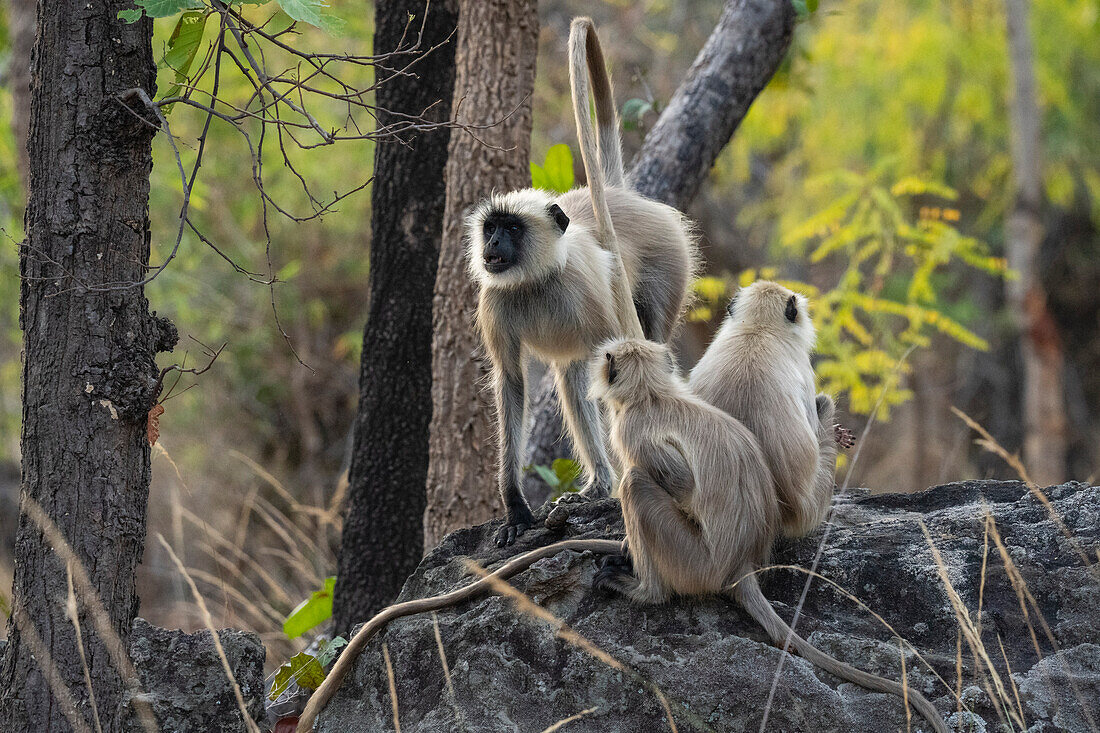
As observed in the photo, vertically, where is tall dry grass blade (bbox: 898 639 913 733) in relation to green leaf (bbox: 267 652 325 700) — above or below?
above

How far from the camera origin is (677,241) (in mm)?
4344

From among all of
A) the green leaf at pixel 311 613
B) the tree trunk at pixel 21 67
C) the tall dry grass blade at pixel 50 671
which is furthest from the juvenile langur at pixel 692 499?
the tree trunk at pixel 21 67

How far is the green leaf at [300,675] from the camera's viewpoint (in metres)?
3.36

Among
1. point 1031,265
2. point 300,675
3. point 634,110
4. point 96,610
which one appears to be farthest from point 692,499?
point 1031,265

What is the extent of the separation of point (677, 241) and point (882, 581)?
71.0 inches

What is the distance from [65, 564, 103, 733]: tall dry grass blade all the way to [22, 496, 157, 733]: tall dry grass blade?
3 cm

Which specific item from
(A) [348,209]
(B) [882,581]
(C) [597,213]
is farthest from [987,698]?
(A) [348,209]

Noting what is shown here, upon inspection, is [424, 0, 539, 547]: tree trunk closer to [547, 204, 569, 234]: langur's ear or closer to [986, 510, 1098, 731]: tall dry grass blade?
[547, 204, 569, 234]: langur's ear

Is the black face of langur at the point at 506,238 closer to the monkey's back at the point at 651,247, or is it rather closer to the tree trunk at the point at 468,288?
the monkey's back at the point at 651,247

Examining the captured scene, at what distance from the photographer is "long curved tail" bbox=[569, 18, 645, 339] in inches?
128

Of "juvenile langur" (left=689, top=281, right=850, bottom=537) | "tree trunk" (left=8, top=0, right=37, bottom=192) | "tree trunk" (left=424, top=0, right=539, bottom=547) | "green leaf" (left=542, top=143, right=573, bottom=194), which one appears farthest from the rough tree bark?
"tree trunk" (left=8, top=0, right=37, bottom=192)

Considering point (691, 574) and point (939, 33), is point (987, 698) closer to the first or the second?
point (691, 574)

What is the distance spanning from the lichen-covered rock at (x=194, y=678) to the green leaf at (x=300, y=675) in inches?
13.7

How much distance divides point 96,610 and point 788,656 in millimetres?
1962
